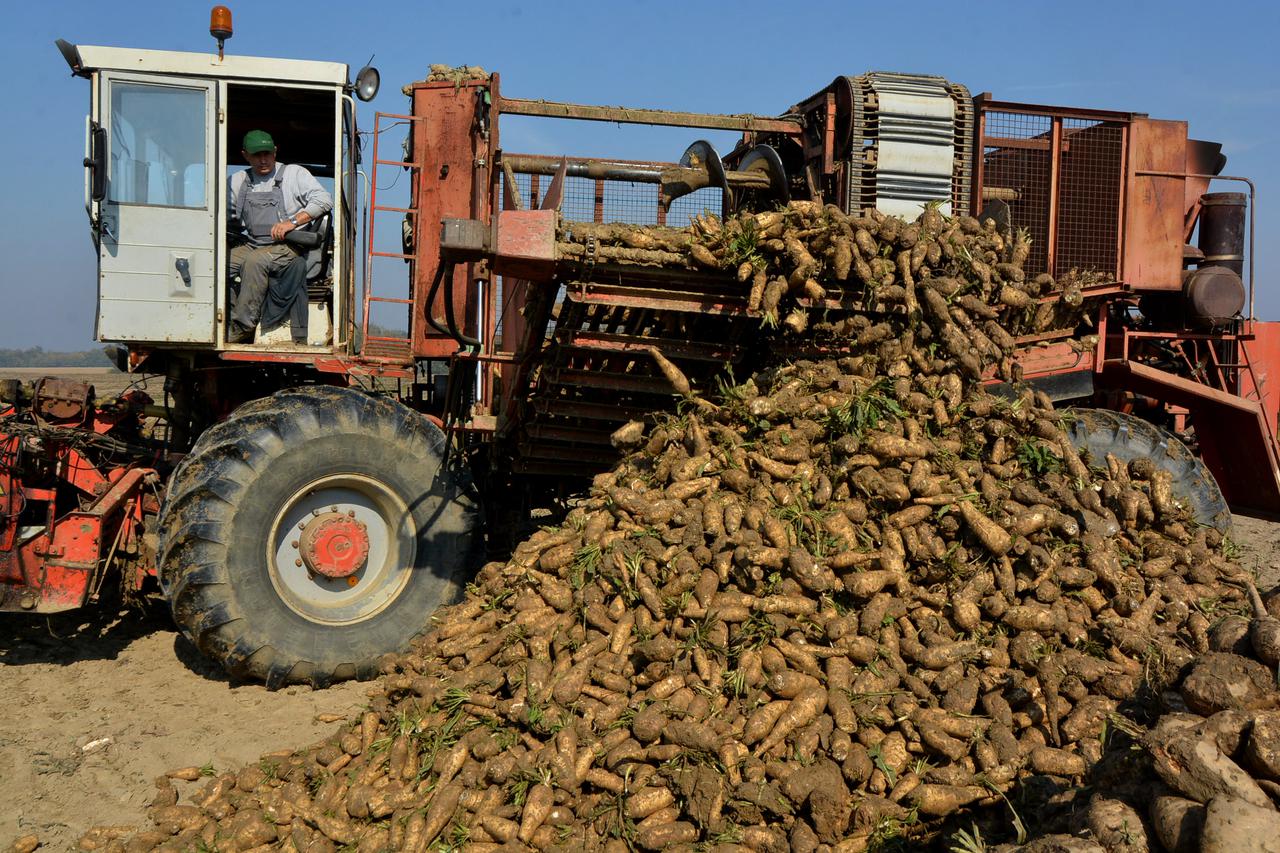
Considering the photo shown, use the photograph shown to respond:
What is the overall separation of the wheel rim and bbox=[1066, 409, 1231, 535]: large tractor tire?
14.3 ft

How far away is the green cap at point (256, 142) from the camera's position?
677 cm

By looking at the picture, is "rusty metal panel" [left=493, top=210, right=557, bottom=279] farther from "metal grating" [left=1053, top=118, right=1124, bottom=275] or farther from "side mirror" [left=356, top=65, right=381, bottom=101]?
"metal grating" [left=1053, top=118, right=1124, bottom=275]

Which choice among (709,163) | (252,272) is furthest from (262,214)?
A: (709,163)

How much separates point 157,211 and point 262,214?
64cm

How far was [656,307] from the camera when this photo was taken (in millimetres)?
5512

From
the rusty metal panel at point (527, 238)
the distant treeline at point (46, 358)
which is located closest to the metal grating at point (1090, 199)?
the rusty metal panel at point (527, 238)

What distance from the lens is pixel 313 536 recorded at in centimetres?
642

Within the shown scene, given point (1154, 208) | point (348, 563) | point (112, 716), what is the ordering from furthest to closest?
point (1154, 208) → point (348, 563) → point (112, 716)

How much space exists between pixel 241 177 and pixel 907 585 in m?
5.09

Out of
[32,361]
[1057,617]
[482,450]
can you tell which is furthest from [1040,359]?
[32,361]

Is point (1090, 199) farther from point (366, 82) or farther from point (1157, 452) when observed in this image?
point (366, 82)

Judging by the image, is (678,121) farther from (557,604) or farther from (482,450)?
(557,604)

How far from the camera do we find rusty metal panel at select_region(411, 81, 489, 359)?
716cm

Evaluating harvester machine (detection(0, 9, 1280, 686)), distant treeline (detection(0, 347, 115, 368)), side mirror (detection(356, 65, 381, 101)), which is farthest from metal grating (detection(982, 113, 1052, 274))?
distant treeline (detection(0, 347, 115, 368))
